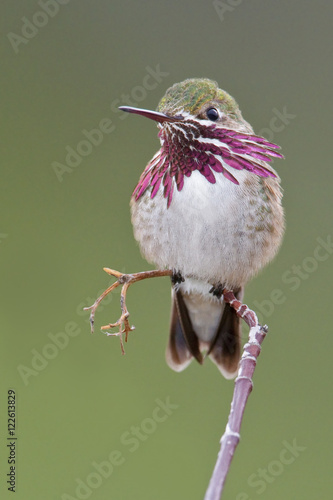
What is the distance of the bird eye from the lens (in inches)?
78.3

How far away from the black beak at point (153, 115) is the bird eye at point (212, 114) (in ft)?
0.42

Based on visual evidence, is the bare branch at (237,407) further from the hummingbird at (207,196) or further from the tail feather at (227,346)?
the tail feather at (227,346)

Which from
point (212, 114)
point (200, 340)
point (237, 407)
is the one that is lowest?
point (237, 407)

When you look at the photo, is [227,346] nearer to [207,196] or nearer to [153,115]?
[207,196]

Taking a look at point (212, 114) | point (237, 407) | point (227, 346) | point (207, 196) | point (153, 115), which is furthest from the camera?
point (227, 346)

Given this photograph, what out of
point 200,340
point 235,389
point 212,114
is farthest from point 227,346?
point 235,389

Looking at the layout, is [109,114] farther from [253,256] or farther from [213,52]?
[253,256]

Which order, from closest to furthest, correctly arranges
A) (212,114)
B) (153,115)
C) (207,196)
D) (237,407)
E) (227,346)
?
(237,407), (153,115), (212,114), (207,196), (227,346)

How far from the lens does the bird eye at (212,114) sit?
1989 mm

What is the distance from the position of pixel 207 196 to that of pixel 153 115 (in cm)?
51

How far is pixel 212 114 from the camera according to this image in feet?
6.57

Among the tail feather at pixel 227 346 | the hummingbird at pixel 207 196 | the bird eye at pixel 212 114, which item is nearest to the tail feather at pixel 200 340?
the tail feather at pixel 227 346

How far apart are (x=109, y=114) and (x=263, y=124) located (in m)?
0.95

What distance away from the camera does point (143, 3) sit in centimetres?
454
